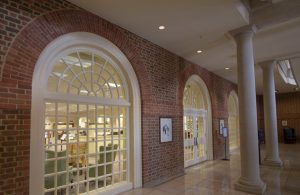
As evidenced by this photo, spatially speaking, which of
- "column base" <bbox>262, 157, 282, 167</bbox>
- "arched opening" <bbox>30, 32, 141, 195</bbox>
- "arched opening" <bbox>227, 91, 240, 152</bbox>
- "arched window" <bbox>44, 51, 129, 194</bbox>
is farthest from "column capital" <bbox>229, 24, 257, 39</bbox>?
"arched opening" <bbox>227, 91, 240, 152</bbox>

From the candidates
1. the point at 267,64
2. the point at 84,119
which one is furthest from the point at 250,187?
the point at 267,64

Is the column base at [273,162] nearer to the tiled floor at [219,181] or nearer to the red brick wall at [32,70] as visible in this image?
the tiled floor at [219,181]

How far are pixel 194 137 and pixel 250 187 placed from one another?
3514mm

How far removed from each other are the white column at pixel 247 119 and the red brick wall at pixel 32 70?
201 centimetres

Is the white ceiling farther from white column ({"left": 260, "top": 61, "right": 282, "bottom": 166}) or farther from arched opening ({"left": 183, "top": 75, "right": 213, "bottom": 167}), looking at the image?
arched opening ({"left": 183, "top": 75, "right": 213, "bottom": 167})

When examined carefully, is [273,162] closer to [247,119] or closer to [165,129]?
[247,119]

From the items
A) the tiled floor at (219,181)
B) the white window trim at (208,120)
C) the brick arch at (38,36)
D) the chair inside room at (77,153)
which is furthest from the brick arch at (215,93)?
the chair inside room at (77,153)

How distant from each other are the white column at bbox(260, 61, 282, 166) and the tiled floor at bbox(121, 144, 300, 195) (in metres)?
0.45

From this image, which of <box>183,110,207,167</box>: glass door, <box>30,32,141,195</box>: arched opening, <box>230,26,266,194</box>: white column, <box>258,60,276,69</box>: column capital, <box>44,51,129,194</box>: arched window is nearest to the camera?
<box>30,32,141,195</box>: arched opening

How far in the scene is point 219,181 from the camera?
5.94m

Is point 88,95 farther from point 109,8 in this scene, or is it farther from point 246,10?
point 246,10

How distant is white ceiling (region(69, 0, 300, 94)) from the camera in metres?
4.26

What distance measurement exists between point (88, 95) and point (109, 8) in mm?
1771

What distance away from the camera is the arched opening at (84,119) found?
3730 millimetres
